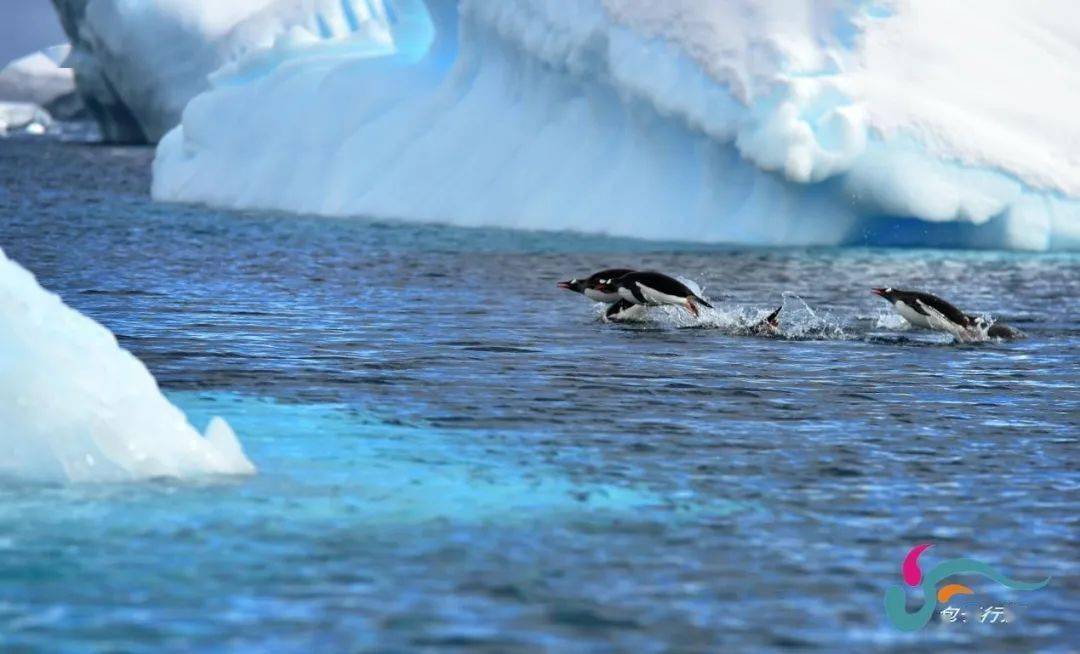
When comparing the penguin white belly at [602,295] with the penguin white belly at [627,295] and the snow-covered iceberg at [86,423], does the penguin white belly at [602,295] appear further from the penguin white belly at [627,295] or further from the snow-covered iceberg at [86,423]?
the snow-covered iceberg at [86,423]

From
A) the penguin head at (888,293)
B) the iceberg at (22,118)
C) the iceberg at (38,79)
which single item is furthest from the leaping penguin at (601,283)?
the iceberg at (38,79)

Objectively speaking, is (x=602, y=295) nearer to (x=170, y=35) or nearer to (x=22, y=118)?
(x=170, y=35)

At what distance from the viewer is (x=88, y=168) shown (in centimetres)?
4844

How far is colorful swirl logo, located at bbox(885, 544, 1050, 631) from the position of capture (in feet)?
21.6

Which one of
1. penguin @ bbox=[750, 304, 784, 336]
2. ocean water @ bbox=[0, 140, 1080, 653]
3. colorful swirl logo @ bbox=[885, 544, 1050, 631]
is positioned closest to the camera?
ocean water @ bbox=[0, 140, 1080, 653]

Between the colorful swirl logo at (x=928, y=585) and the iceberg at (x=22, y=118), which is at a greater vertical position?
the colorful swirl logo at (x=928, y=585)

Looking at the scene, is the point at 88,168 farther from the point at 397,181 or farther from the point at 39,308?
the point at 39,308

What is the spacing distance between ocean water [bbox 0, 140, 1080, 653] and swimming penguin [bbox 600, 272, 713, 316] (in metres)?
0.26

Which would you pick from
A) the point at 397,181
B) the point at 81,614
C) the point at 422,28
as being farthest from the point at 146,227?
the point at 81,614

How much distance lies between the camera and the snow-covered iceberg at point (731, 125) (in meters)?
23.0

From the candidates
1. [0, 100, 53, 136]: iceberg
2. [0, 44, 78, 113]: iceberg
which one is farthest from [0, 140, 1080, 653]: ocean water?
[0, 44, 78, 113]: iceberg

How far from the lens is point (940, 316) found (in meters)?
15.1

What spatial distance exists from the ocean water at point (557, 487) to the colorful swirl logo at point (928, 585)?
0.05 metres

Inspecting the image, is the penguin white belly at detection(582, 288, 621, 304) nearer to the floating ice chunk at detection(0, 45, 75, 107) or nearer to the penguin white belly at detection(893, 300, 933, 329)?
the penguin white belly at detection(893, 300, 933, 329)
